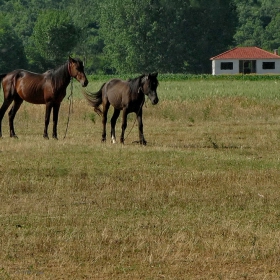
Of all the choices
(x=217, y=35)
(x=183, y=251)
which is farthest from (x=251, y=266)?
(x=217, y=35)

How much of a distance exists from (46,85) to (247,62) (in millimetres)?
89060

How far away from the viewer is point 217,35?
120875 millimetres

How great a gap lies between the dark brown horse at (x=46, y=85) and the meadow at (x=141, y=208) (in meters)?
1.05

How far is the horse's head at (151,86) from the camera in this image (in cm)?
2169

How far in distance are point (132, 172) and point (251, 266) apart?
7035mm

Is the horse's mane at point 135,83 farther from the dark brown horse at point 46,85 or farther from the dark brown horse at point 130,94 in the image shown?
the dark brown horse at point 46,85

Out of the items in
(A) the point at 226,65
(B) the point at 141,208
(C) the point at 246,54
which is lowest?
(A) the point at 226,65

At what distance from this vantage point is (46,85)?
929 inches

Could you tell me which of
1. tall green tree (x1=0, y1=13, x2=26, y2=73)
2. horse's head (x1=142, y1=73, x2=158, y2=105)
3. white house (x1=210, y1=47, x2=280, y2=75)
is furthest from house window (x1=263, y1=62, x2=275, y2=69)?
horse's head (x1=142, y1=73, x2=158, y2=105)

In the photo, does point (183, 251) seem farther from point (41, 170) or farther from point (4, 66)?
point (4, 66)

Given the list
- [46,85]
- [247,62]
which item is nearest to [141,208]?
[46,85]

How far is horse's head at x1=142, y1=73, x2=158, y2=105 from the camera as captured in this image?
21688 mm

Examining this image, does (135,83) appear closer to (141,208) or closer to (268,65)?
(141,208)

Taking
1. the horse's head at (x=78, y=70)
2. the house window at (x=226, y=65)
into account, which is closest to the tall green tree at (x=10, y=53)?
the house window at (x=226, y=65)
